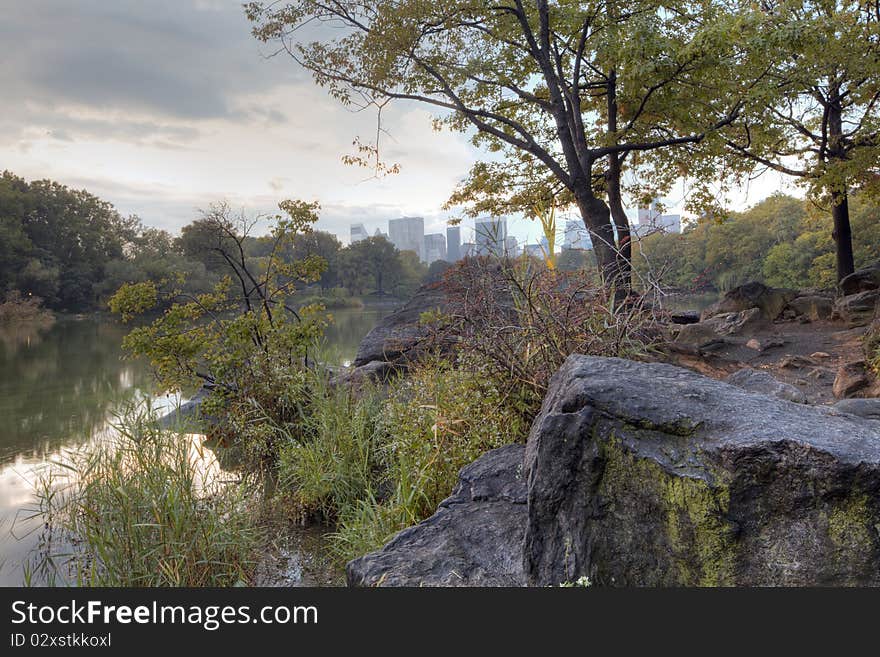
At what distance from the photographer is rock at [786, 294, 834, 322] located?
12.2 meters

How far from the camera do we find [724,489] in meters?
2.08

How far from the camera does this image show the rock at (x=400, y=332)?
889 cm

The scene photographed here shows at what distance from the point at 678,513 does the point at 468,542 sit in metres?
0.99

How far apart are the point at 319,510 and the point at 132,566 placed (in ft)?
5.62

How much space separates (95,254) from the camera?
35.5 metres

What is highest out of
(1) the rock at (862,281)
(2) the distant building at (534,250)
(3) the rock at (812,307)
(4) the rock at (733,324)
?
(2) the distant building at (534,250)

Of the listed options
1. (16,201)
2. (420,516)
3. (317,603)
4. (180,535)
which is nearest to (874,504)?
(317,603)

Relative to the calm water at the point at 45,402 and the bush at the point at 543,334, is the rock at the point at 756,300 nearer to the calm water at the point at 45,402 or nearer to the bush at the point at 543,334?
the calm water at the point at 45,402

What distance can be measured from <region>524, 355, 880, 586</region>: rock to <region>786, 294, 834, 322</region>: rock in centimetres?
1146

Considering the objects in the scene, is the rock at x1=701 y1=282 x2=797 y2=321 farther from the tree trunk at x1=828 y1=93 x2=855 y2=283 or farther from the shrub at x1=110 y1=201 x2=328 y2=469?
the shrub at x1=110 y1=201 x2=328 y2=469

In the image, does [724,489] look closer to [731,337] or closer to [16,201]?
[731,337]

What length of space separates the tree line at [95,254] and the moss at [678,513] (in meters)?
24.0

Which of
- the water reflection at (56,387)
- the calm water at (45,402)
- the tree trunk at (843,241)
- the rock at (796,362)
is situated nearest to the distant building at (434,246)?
the calm water at (45,402)

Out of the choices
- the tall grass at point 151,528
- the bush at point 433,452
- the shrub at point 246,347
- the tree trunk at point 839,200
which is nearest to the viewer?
the tall grass at point 151,528
